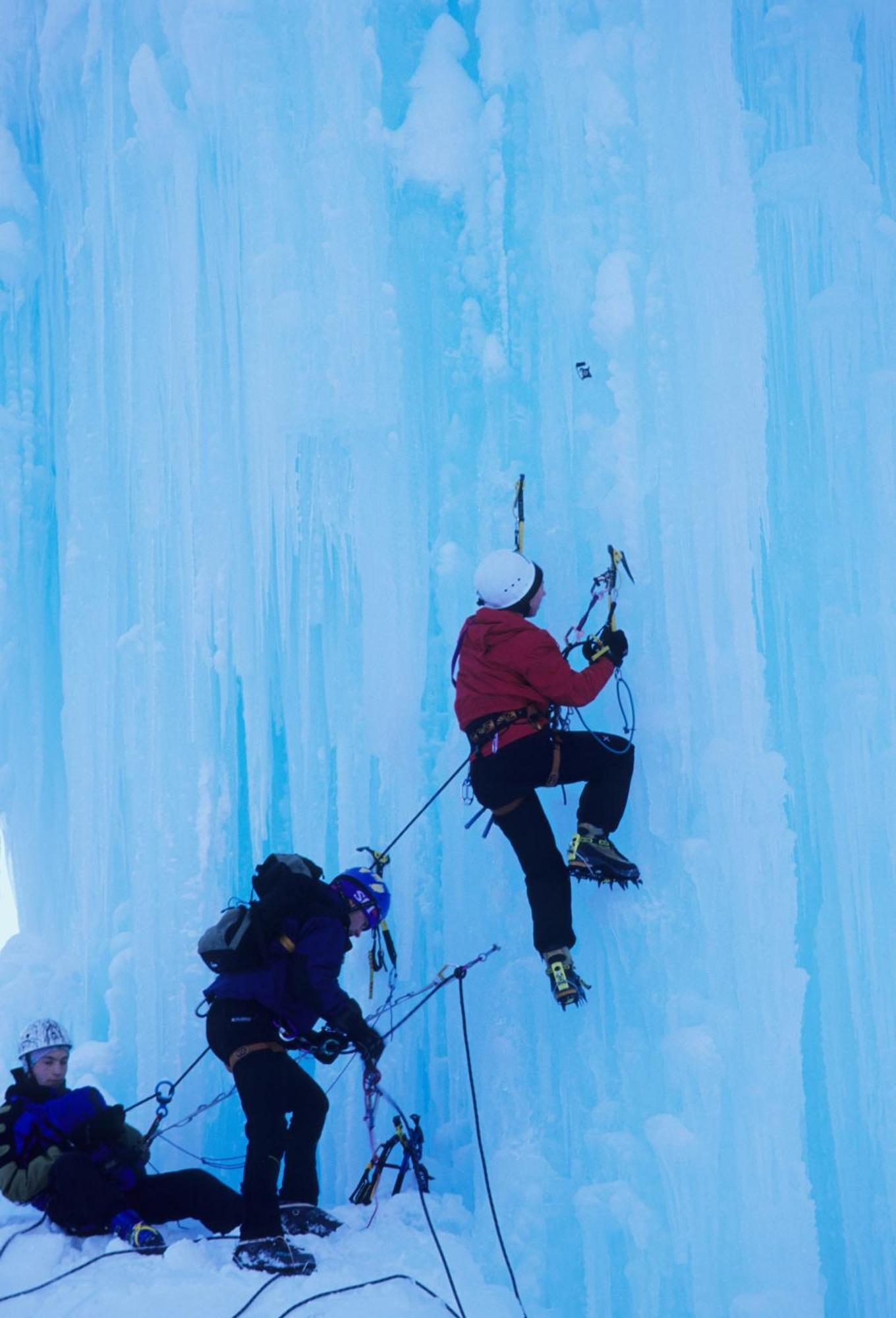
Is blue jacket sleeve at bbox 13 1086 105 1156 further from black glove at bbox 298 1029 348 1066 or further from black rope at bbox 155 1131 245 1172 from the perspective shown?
black rope at bbox 155 1131 245 1172

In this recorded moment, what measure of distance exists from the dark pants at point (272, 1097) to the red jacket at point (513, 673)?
124 centimetres

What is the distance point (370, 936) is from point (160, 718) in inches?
55.0

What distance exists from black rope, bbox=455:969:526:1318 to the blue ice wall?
73mm

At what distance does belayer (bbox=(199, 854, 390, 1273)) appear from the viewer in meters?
4.67

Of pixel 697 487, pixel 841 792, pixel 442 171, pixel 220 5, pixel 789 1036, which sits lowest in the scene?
pixel 789 1036

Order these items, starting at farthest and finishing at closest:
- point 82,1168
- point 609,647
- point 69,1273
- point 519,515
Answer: point 519,515 < point 609,647 < point 82,1168 < point 69,1273

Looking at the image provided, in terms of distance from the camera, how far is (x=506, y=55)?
20.9 feet

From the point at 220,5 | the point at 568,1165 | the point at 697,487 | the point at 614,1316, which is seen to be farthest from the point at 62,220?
the point at 614,1316

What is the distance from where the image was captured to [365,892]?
5.01 meters

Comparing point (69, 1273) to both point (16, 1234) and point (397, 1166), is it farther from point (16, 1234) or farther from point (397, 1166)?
point (397, 1166)

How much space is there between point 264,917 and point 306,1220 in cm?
99

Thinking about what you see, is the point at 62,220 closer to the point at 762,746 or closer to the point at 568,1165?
the point at 762,746

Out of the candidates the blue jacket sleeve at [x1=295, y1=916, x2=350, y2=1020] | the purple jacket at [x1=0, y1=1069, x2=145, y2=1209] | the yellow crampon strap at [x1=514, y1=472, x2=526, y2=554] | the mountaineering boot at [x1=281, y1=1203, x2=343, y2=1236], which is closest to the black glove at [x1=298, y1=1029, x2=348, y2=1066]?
the blue jacket sleeve at [x1=295, y1=916, x2=350, y2=1020]

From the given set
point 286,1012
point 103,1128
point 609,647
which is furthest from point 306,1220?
point 609,647
